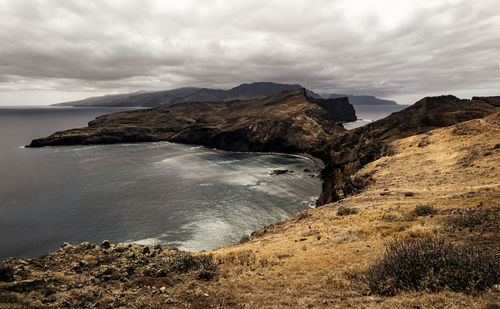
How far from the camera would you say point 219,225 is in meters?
47.1

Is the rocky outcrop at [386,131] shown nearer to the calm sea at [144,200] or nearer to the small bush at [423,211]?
the calm sea at [144,200]

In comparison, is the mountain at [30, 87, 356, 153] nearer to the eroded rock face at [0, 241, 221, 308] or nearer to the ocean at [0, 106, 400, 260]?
the ocean at [0, 106, 400, 260]

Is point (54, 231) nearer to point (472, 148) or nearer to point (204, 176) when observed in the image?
point (204, 176)

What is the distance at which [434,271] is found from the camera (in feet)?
30.9

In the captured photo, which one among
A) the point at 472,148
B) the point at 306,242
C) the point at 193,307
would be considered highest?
the point at 472,148

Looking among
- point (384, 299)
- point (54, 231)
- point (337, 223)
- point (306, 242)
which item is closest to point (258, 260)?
point (306, 242)

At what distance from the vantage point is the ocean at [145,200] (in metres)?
43.4

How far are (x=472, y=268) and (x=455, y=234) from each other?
5961 millimetres

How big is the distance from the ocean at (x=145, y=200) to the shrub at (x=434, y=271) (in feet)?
111

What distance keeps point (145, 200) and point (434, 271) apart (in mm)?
60896

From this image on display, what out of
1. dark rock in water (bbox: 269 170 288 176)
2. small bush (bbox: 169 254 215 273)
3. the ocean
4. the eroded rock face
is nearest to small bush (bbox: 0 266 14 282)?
the eroded rock face

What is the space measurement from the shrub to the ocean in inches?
1335

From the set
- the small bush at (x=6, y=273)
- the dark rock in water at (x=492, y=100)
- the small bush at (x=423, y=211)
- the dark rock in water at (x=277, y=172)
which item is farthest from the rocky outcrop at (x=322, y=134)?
the small bush at (x=6, y=273)

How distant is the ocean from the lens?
4338 cm
